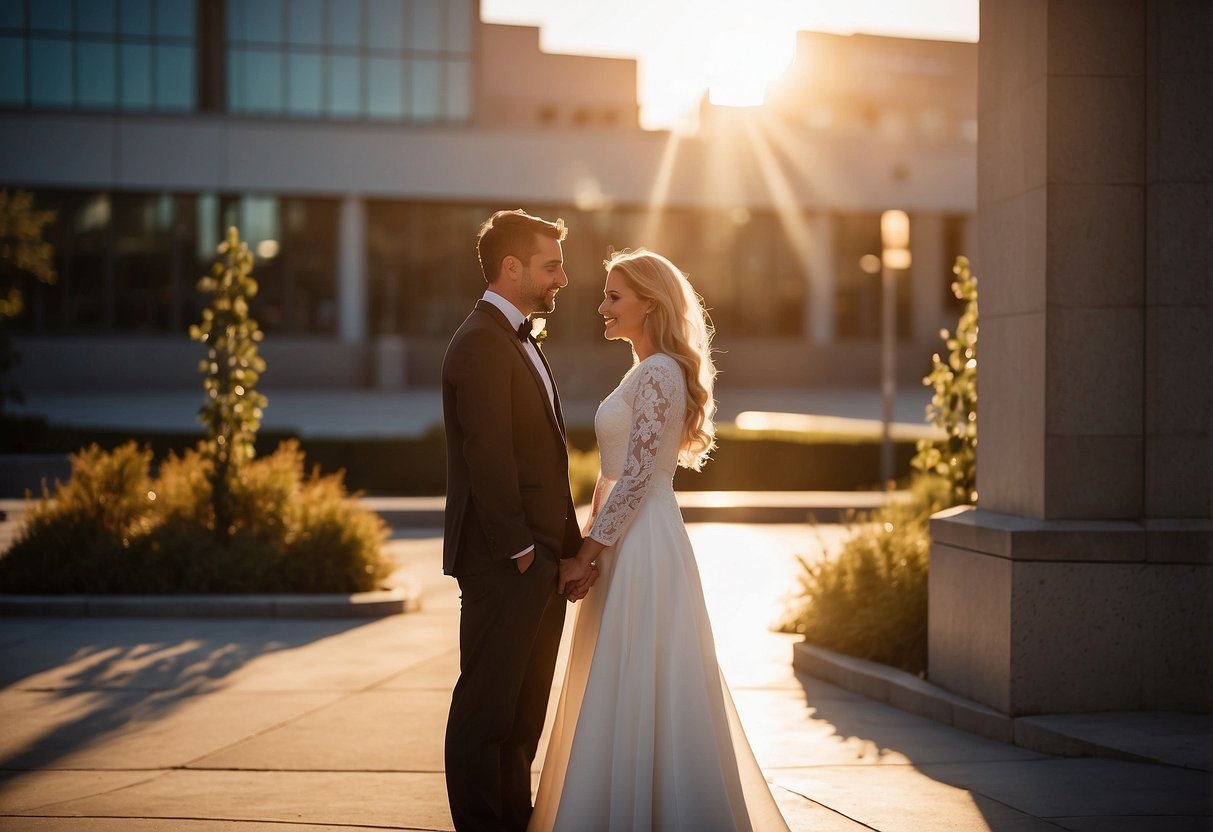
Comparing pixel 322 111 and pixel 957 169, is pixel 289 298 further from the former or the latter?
pixel 957 169

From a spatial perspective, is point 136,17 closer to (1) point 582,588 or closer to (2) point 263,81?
(2) point 263,81

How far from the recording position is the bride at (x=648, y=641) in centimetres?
461

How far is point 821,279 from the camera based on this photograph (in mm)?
44812

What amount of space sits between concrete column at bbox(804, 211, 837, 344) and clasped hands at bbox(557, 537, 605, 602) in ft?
133

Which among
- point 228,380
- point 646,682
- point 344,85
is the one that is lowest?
point 646,682

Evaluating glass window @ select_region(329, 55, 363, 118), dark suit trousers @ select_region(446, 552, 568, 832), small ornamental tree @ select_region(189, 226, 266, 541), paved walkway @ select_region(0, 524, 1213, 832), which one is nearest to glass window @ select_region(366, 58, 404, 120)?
glass window @ select_region(329, 55, 363, 118)

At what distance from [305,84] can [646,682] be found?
3933 cm

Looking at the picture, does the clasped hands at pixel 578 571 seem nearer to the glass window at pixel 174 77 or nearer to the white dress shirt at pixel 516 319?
the white dress shirt at pixel 516 319

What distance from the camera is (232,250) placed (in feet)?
36.0

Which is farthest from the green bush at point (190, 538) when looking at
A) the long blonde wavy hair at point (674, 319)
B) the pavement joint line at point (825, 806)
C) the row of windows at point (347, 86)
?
the row of windows at point (347, 86)

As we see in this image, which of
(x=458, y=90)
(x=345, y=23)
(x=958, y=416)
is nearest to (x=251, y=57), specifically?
(x=345, y=23)

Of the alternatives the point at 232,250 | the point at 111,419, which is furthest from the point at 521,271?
the point at 111,419

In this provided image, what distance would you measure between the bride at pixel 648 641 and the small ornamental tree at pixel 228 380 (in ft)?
21.6

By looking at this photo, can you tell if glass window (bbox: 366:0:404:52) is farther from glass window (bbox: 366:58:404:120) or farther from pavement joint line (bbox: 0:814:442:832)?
pavement joint line (bbox: 0:814:442:832)
